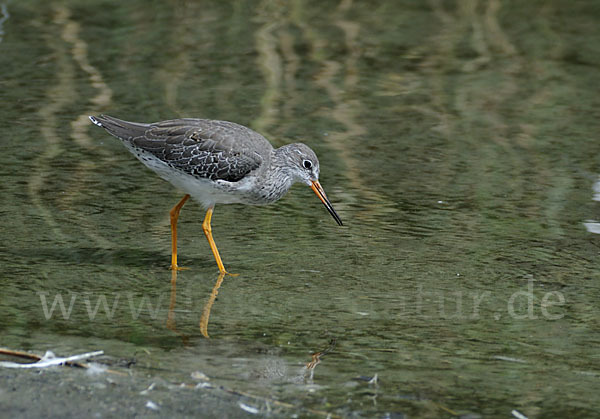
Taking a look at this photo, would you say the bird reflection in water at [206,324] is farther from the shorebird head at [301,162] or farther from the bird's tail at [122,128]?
the bird's tail at [122,128]

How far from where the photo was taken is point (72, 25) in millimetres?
15797

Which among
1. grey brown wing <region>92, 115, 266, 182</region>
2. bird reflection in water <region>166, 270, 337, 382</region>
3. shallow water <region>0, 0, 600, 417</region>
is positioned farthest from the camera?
grey brown wing <region>92, 115, 266, 182</region>

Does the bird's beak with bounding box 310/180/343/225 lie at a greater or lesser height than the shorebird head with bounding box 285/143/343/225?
→ lesser

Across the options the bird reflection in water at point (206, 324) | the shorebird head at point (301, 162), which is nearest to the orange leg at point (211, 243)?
the bird reflection in water at point (206, 324)

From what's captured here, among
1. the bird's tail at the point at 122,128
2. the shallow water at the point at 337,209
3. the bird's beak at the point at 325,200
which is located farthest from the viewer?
the bird's beak at the point at 325,200

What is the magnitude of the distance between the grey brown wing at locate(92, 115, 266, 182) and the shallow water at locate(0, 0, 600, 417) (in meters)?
0.74

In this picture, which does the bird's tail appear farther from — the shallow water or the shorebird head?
the shorebird head

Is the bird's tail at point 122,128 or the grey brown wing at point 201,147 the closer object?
the grey brown wing at point 201,147

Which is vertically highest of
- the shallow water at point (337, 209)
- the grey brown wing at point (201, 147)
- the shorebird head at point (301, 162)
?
the grey brown wing at point (201, 147)

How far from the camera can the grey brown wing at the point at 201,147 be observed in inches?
321

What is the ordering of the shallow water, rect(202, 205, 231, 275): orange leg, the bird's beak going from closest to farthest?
the shallow water
rect(202, 205, 231, 275): orange leg
the bird's beak

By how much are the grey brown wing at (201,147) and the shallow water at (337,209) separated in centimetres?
74

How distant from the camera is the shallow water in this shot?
6.39m

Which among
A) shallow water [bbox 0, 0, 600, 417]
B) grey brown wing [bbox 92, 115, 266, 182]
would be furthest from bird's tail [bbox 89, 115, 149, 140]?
shallow water [bbox 0, 0, 600, 417]
